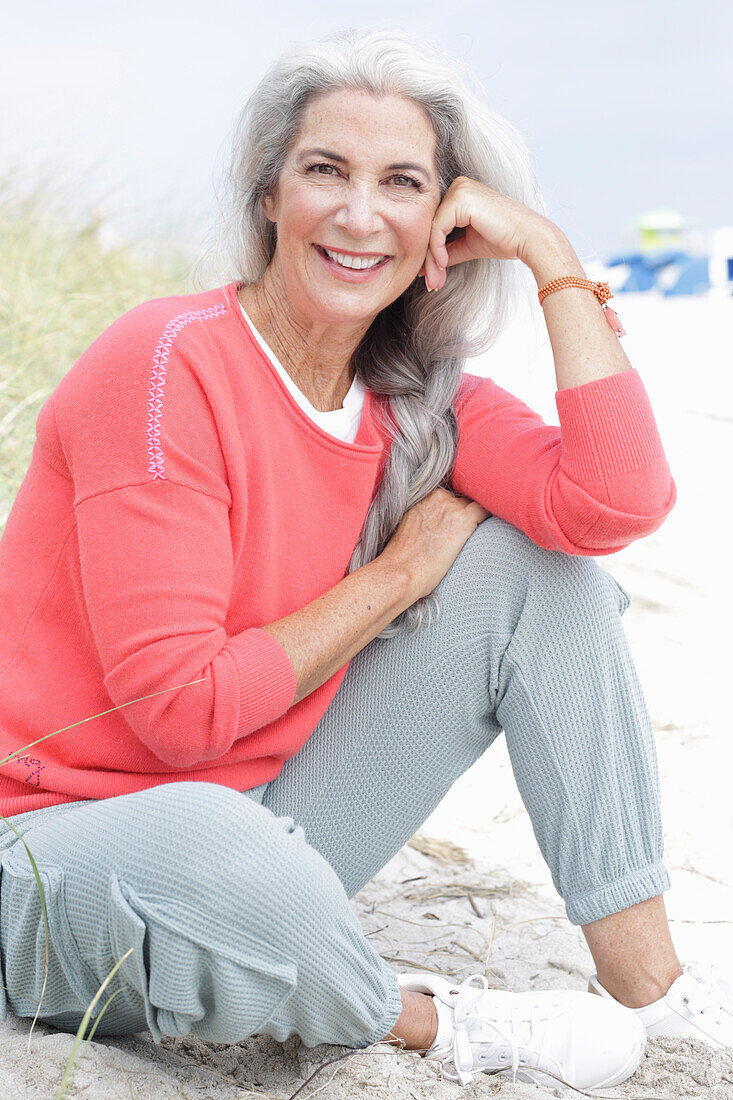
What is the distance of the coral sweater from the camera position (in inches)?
65.8

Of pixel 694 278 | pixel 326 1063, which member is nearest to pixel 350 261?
pixel 326 1063

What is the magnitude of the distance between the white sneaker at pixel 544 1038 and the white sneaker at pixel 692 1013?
3.1 inches

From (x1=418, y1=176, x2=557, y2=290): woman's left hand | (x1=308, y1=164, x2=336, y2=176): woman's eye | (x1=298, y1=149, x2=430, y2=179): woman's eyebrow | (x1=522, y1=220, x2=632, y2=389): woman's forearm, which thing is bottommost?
(x1=522, y1=220, x2=632, y2=389): woman's forearm

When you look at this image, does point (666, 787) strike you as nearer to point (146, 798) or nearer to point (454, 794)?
point (454, 794)

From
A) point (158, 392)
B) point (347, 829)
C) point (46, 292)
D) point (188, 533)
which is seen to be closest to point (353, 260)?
point (158, 392)

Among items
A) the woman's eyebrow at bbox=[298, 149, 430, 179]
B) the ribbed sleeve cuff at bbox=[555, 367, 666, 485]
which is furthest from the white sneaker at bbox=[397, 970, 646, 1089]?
the woman's eyebrow at bbox=[298, 149, 430, 179]

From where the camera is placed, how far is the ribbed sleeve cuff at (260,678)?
1.73 m

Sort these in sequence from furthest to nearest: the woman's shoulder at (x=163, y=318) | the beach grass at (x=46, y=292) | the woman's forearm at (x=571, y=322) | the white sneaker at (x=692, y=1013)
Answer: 1. the beach grass at (x=46, y=292)
2. the woman's forearm at (x=571, y=322)
3. the white sneaker at (x=692, y=1013)
4. the woman's shoulder at (x=163, y=318)

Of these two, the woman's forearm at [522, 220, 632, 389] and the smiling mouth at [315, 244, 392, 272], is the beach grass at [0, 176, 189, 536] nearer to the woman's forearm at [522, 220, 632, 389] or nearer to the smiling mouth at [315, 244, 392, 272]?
the smiling mouth at [315, 244, 392, 272]

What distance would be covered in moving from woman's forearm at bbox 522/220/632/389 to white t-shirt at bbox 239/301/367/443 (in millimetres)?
399

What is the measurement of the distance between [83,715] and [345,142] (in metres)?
1.06

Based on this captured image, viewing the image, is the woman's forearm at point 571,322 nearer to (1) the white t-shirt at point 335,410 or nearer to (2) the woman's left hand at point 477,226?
(2) the woman's left hand at point 477,226

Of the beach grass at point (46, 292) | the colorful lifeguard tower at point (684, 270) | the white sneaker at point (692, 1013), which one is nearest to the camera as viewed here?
the white sneaker at point (692, 1013)

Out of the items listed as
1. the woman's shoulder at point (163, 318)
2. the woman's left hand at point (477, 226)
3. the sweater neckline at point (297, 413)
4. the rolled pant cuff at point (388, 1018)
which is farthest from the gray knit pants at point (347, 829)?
the woman's shoulder at point (163, 318)
